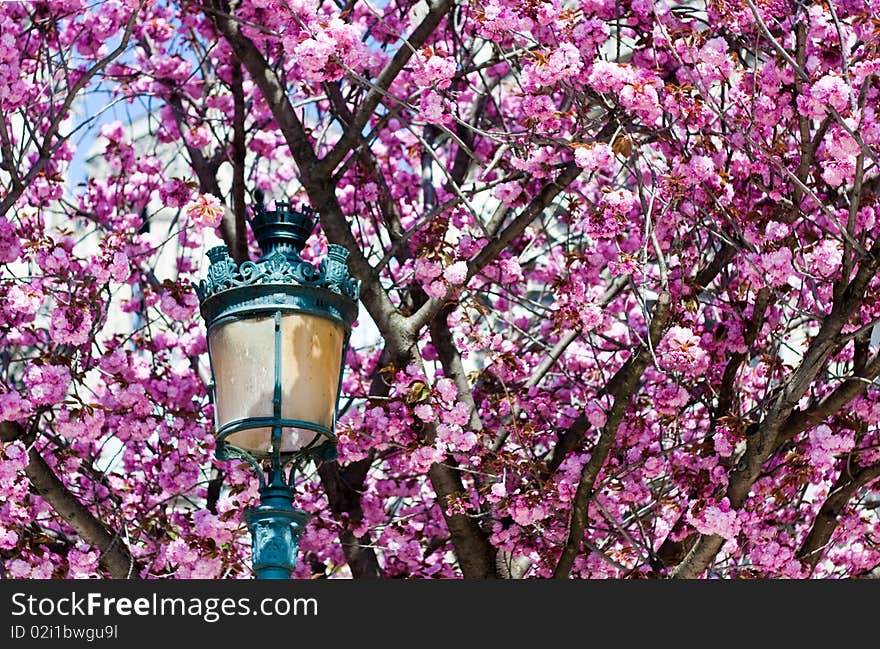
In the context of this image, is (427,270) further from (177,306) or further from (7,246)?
(7,246)

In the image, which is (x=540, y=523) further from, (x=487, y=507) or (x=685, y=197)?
(x=685, y=197)

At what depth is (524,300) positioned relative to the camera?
7.71 m

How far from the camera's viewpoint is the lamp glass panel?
200 inches

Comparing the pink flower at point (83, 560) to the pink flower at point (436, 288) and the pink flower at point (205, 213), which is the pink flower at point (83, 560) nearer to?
the pink flower at point (205, 213)

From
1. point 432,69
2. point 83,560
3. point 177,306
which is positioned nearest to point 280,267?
point 432,69

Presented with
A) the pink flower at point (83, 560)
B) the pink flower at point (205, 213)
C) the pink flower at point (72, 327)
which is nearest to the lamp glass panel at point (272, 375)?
the pink flower at point (205, 213)

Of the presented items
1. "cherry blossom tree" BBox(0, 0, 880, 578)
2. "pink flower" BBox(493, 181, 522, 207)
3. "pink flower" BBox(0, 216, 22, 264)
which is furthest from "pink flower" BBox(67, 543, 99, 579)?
"pink flower" BBox(493, 181, 522, 207)

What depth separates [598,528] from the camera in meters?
7.72

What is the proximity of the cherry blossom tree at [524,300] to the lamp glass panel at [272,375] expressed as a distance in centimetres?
135

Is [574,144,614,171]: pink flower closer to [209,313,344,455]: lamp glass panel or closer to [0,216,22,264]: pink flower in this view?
[209,313,344,455]: lamp glass panel

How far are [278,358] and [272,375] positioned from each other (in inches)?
2.6

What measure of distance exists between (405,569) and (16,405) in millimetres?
2842

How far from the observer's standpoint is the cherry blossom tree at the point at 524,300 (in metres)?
6.69

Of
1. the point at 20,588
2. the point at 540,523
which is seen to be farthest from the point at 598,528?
the point at 20,588
